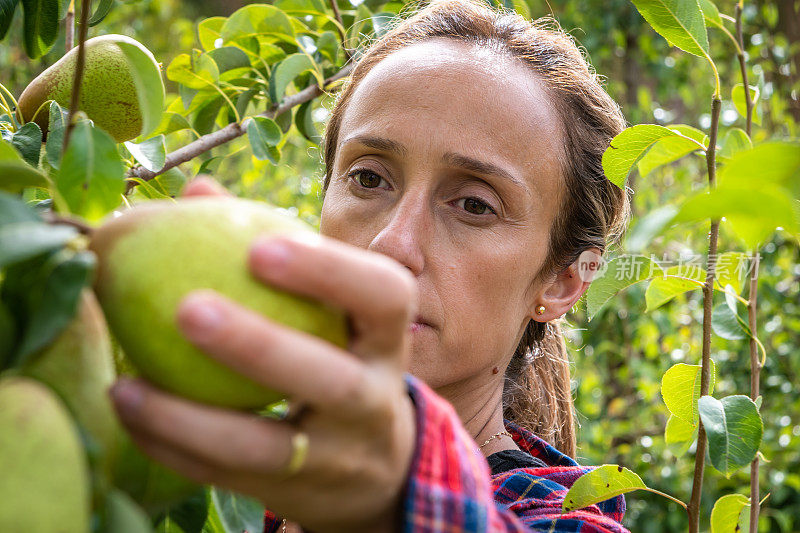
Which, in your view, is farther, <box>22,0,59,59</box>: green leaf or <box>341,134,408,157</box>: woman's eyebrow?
<box>341,134,408,157</box>: woman's eyebrow

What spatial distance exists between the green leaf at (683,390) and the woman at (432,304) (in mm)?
189

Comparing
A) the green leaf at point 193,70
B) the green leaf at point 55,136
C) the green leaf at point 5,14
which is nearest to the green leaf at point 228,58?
the green leaf at point 193,70

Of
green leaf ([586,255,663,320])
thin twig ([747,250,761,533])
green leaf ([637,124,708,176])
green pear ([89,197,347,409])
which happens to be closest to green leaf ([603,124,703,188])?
green leaf ([637,124,708,176])

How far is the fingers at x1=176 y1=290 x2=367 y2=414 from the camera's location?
43 centimetres

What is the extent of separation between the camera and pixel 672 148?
1080 millimetres

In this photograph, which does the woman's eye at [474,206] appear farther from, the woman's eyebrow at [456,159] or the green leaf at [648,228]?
the green leaf at [648,228]

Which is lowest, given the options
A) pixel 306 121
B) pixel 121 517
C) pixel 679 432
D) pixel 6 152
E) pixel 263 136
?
pixel 679 432

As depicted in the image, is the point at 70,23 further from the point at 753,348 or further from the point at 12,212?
the point at 753,348

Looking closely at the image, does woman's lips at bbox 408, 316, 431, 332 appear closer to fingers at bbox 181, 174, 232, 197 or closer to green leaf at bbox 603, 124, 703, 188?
green leaf at bbox 603, 124, 703, 188

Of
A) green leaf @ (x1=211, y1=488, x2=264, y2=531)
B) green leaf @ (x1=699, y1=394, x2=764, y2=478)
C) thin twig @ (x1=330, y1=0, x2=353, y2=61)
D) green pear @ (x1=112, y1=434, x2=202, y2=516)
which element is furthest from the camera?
thin twig @ (x1=330, y1=0, x2=353, y2=61)

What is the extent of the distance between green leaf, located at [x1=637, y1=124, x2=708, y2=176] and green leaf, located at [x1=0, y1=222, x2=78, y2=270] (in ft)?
2.75

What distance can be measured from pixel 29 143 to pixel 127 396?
0.44m

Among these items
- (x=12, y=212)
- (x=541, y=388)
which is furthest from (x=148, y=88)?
(x=541, y=388)

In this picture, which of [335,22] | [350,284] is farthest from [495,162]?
[350,284]
